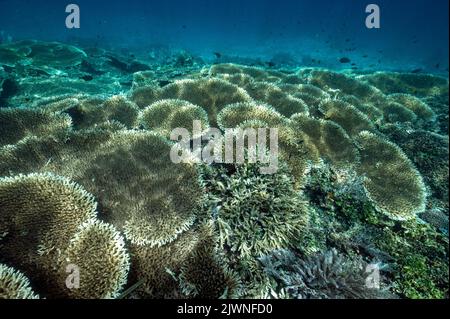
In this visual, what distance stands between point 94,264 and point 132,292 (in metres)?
0.51

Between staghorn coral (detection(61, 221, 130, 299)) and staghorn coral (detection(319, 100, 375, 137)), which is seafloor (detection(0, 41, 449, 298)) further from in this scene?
staghorn coral (detection(319, 100, 375, 137))

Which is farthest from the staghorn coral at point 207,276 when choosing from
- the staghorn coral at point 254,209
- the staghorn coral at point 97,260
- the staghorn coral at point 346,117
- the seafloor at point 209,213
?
the staghorn coral at point 346,117

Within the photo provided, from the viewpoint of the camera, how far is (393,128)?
250 inches

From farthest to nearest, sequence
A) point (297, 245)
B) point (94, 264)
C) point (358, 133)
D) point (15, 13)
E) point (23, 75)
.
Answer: point (15, 13) → point (23, 75) → point (358, 133) → point (297, 245) → point (94, 264)

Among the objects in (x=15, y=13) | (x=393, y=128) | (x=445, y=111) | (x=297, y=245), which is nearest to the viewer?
(x=297, y=245)

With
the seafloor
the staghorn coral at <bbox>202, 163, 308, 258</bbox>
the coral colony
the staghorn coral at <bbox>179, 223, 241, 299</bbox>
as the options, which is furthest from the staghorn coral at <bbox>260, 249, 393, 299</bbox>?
the coral colony

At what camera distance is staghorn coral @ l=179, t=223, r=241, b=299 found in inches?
109

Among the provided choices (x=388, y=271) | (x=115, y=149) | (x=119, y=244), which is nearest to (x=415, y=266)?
(x=388, y=271)

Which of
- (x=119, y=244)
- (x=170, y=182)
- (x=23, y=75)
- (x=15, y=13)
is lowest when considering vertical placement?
(x=119, y=244)

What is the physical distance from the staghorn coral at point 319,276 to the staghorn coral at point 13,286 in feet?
7.54

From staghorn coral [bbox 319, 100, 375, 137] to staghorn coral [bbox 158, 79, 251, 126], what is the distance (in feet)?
5.78

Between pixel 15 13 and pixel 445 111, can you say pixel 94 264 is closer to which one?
pixel 445 111

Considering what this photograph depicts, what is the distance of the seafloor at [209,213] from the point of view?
109 inches

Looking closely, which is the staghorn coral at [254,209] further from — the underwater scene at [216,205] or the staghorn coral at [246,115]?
the staghorn coral at [246,115]
